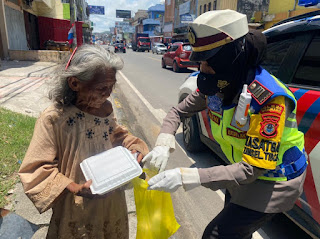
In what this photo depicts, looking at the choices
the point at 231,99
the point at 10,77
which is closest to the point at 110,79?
the point at 231,99

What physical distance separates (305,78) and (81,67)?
1974 mm

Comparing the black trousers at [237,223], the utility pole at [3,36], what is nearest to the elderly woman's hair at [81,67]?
the black trousers at [237,223]

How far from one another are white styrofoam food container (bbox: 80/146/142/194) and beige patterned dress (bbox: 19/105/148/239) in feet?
0.44

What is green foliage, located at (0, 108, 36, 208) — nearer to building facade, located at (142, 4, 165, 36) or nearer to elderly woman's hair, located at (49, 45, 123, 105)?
elderly woman's hair, located at (49, 45, 123, 105)

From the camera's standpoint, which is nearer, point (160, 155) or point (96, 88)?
point (96, 88)

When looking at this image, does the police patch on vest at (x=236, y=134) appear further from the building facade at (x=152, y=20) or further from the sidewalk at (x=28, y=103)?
the building facade at (x=152, y=20)

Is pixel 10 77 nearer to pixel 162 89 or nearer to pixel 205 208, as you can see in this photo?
pixel 162 89

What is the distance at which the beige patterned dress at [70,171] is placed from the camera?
1268mm

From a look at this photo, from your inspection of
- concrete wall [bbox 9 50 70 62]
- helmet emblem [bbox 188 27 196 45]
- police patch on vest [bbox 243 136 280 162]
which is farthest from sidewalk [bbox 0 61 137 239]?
concrete wall [bbox 9 50 70 62]

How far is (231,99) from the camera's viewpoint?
1.48 meters

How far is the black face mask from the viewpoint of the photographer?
4.74 ft

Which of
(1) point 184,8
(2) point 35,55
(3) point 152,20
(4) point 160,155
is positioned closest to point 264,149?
(4) point 160,155

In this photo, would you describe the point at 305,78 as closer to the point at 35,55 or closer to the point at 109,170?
the point at 109,170

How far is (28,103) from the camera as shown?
5914 mm
